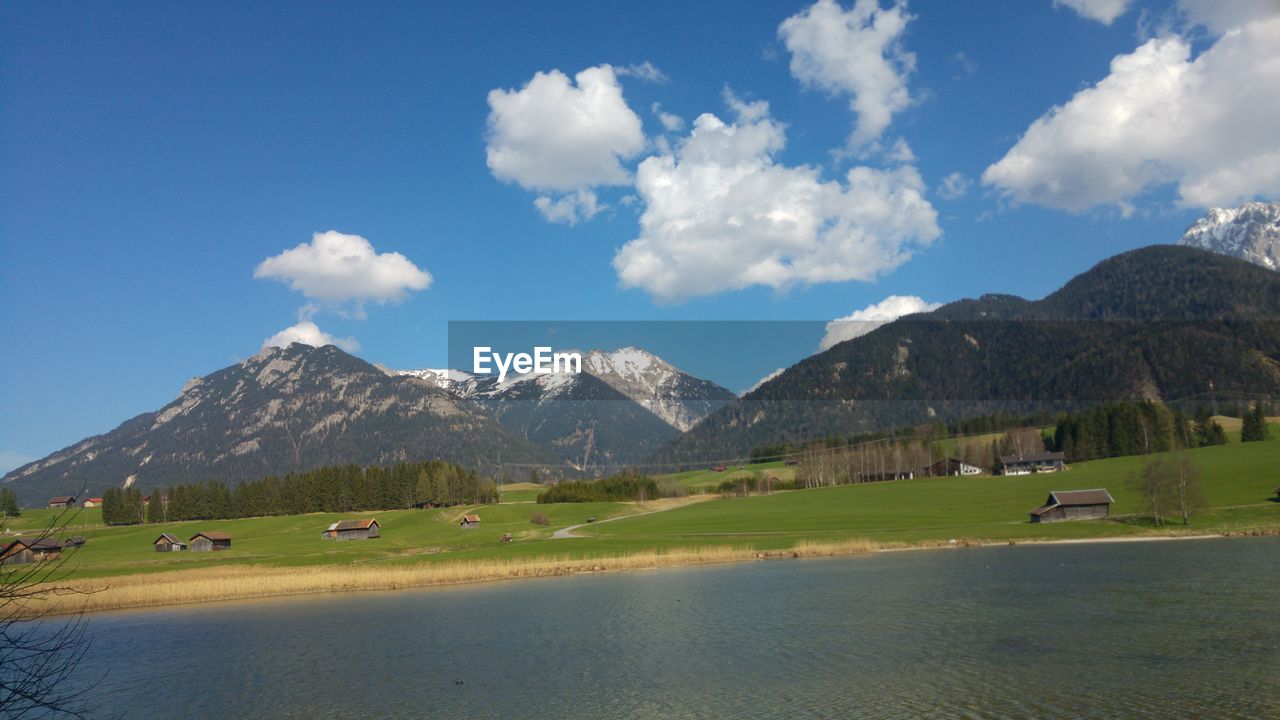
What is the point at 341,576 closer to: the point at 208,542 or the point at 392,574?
the point at 392,574

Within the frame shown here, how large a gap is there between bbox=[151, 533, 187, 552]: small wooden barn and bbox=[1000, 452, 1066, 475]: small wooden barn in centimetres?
14121

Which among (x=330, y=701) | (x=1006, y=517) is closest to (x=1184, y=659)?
(x=330, y=701)

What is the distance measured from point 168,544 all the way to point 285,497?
4635 centimetres

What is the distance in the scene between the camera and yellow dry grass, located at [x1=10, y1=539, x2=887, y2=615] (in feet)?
213

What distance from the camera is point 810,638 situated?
38125 mm

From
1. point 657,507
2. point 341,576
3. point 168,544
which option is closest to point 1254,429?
point 657,507

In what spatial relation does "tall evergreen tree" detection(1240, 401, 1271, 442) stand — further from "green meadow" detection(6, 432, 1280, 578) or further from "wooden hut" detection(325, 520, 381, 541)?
"wooden hut" detection(325, 520, 381, 541)

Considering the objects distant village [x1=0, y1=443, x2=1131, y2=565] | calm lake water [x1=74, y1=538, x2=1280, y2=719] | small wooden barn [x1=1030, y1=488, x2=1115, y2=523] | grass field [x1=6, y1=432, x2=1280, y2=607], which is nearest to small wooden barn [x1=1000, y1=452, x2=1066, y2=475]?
distant village [x1=0, y1=443, x2=1131, y2=565]

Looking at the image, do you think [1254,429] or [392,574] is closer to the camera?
[392,574]

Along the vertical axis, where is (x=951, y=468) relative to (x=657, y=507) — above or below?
above

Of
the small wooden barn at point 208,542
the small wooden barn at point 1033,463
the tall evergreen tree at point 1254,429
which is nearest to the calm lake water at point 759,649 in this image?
the small wooden barn at point 208,542

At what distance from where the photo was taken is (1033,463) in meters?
151

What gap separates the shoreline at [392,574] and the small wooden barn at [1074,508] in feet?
48.1

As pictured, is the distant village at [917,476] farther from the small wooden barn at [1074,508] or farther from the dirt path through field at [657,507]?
the dirt path through field at [657,507]
